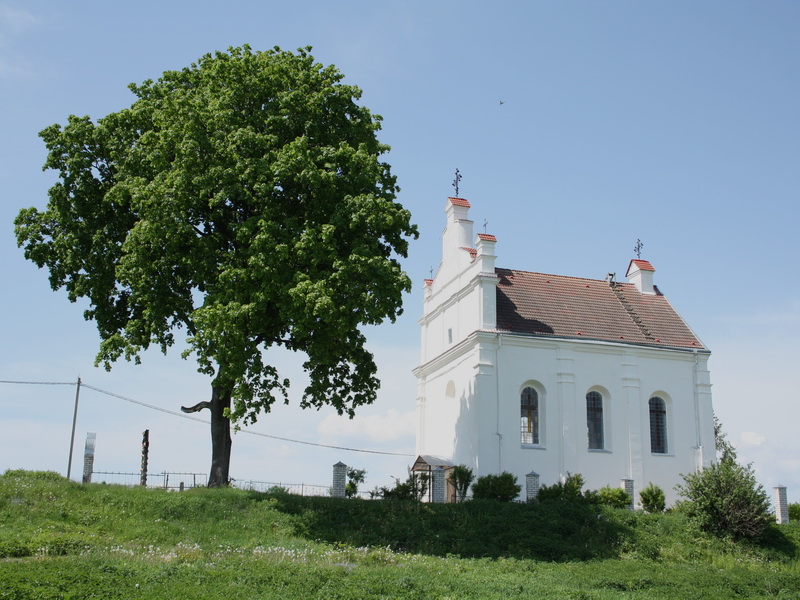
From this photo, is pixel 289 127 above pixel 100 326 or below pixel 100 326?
above

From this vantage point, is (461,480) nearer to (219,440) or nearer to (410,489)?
(410,489)

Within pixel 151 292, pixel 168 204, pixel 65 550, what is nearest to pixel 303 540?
pixel 65 550

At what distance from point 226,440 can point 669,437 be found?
1903 centimetres

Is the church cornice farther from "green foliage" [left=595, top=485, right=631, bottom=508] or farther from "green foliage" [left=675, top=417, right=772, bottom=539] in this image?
"green foliage" [left=675, top=417, right=772, bottom=539]

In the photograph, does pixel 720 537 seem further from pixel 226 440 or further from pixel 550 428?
pixel 226 440

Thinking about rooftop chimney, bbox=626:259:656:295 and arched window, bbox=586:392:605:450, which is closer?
arched window, bbox=586:392:605:450

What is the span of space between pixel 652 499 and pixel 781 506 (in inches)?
227

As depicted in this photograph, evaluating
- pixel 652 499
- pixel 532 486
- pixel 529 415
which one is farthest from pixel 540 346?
pixel 652 499

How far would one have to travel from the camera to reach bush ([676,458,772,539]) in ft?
87.1

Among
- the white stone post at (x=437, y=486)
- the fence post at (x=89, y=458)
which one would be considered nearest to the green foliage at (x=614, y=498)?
the white stone post at (x=437, y=486)

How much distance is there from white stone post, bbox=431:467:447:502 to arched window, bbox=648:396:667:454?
10.0m

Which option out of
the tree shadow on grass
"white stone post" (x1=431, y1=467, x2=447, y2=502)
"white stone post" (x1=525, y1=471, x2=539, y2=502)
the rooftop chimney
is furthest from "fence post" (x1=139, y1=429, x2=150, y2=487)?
the rooftop chimney

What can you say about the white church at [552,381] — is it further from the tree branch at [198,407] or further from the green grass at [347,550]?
the tree branch at [198,407]

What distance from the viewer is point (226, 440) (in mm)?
27688
